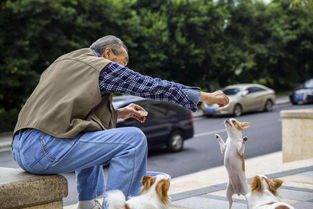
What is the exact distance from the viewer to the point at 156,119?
42.6 ft

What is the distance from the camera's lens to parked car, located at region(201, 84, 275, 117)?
23875mm

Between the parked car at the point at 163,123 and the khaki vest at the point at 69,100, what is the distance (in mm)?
7993

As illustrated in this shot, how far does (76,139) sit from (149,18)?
71.1 feet

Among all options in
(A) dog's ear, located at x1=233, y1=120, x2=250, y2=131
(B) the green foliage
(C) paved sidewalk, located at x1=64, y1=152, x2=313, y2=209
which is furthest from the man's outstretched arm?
(B) the green foliage

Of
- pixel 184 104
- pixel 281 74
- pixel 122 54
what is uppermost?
pixel 122 54

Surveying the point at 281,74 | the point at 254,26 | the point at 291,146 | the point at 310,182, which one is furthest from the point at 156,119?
the point at 281,74

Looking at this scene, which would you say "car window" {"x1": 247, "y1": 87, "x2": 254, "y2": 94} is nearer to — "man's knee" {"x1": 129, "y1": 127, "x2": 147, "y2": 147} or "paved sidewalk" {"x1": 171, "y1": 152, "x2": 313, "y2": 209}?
"paved sidewalk" {"x1": 171, "y1": 152, "x2": 313, "y2": 209}

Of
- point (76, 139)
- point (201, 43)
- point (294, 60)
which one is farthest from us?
point (294, 60)

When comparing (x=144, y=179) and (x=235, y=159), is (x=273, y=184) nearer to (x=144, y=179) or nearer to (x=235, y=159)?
(x=235, y=159)

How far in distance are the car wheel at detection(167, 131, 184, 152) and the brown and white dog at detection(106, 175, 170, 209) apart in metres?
10.4

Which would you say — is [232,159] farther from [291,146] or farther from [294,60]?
[294,60]

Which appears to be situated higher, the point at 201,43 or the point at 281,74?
the point at 201,43

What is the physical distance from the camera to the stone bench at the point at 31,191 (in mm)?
3559

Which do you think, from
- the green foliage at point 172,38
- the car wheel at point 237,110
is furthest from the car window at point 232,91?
the green foliage at point 172,38
